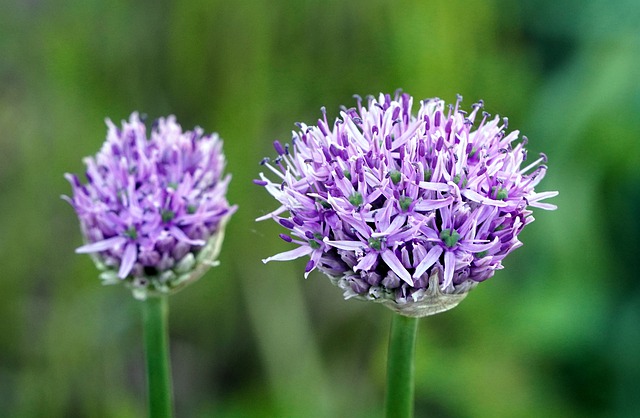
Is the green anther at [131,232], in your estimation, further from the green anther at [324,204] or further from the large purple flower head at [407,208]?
the green anther at [324,204]

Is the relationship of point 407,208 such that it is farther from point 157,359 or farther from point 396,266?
point 157,359

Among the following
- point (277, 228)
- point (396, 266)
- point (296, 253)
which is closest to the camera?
point (396, 266)

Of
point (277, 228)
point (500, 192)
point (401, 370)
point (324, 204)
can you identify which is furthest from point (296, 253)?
point (277, 228)

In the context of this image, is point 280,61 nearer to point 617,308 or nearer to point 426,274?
point 617,308

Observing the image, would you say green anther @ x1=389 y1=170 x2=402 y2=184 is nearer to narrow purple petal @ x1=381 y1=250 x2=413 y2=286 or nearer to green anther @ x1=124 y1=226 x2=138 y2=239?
narrow purple petal @ x1=381 y1=250 x2=413 y2=286

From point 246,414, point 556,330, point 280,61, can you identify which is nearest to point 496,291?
point 556,330

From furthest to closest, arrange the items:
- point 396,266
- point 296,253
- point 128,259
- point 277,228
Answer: point 277,228
point 128,259
point 296,253
point 396,266

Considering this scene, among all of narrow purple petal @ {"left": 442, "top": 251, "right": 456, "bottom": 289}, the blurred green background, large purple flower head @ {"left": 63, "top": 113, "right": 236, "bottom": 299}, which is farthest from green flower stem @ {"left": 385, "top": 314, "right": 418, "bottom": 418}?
the blurred green background
